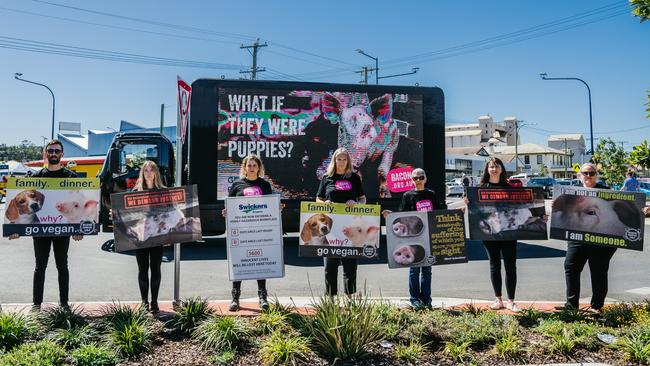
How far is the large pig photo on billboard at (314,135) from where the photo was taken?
10977 mm

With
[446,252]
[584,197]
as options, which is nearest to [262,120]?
[446,252]

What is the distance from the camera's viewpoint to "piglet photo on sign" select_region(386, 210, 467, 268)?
6.00m

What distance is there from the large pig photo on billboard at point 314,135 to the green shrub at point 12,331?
6.23 m

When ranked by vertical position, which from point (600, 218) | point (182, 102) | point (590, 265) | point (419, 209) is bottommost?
point (590, 265)

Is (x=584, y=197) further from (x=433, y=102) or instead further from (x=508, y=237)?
(x=433, y=102)

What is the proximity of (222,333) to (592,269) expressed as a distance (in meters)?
4.29

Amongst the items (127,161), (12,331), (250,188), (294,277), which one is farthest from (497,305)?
(127,161)

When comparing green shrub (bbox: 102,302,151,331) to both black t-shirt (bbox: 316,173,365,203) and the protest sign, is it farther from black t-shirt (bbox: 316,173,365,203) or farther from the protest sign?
black t-shirt (bbox: 316,173,365,203)

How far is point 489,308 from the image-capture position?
607 centimetres

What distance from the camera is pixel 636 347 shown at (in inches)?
177

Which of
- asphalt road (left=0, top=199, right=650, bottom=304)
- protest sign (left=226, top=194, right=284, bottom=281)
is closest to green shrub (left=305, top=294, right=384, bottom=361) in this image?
protest sign (left=226, top=194, right=284, bottom=281)

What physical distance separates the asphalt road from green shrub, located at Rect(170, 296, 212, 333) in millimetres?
1967

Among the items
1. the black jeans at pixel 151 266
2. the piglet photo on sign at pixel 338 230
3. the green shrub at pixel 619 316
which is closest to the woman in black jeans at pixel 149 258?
the black jeans at pixel 151 266

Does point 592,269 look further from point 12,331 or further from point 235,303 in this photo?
point 12,331
